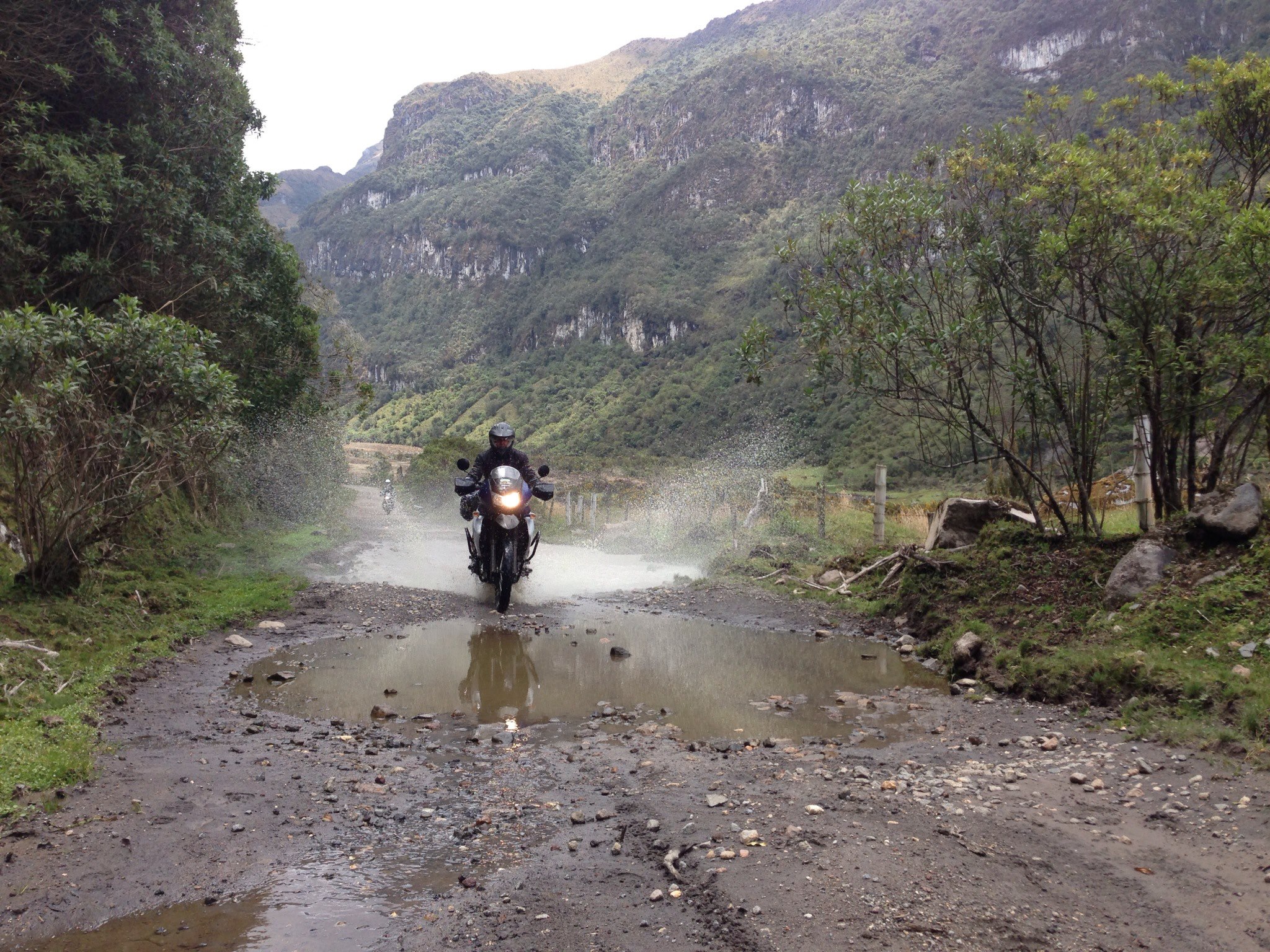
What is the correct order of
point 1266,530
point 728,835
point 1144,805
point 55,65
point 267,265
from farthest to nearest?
point 267,265 → point 55,65 → point 1266,530 → point 1144,805 → point 728,835

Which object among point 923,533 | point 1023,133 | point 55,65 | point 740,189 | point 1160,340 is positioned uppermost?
point 740,189

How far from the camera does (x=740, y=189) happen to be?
148 m

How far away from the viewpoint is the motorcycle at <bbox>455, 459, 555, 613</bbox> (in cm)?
973

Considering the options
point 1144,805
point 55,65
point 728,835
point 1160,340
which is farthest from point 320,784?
point 55,65

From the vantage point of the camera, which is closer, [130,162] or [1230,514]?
[1230,514]

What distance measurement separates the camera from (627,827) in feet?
13.0

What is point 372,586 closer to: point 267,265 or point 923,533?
point 267,265

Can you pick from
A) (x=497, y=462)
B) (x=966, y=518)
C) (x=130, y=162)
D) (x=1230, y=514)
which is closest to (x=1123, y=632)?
(x=1230, y=514)

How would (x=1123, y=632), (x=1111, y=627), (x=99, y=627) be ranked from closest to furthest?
(x=1123, y=632) → (x=1111, y=627) → (x=99, y=627)

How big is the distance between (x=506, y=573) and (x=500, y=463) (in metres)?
1.47

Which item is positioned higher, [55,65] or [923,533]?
[55,65]

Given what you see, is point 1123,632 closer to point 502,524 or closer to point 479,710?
point 479,710

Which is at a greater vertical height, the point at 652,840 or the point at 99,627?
the point at 99,627

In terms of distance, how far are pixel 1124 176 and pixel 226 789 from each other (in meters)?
9.72
